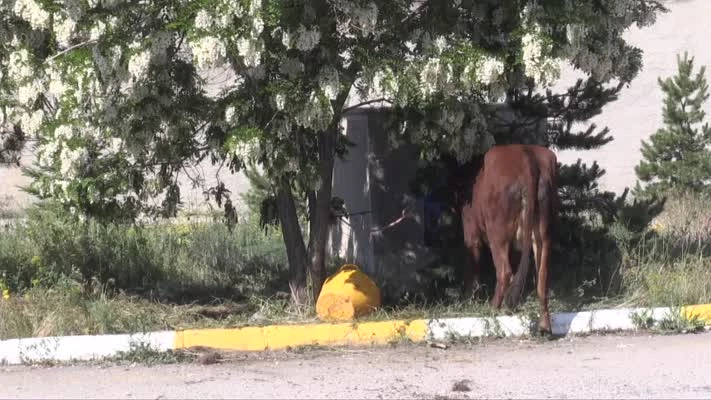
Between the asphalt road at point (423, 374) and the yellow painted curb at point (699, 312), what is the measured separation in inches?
13.5

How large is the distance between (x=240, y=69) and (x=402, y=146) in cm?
276

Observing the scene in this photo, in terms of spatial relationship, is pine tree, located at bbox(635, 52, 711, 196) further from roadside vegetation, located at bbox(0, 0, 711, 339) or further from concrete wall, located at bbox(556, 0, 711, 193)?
roadside vegetation, located at bbox(0, 0, 711, 339)

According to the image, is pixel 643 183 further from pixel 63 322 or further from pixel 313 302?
pixel 63 322

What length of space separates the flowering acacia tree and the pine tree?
993 centimetres

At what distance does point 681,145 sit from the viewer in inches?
757

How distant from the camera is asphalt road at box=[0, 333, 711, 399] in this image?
741cm

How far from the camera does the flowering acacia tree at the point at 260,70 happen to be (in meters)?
8.11

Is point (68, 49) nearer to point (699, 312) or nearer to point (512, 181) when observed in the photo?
point (512, 181)

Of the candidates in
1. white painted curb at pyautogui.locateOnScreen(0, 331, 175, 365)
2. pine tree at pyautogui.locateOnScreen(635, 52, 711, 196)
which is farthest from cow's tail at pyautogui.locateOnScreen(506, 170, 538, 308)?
pine tree at pyautogui.locateOnScreen(635, 52, 711, 196)

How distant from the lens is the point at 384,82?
8.42m

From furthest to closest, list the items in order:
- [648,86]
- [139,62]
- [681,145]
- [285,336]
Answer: [648,86] → [681,145] → [285,336] → [139,62]

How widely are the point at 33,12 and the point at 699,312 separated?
6313 millimetres

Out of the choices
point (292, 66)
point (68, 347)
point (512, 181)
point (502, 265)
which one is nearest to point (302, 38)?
point (292, 66)

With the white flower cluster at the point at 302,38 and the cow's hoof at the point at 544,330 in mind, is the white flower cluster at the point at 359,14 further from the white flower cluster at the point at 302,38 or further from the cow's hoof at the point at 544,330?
the cow's hoof at the point at 544,330
